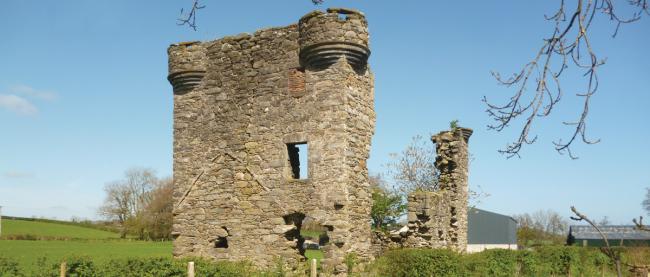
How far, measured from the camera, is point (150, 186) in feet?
220

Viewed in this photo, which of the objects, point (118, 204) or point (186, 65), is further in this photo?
point (118, 204)

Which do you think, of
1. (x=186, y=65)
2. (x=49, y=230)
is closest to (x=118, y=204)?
(x=49, y=230)

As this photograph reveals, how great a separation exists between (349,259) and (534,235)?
46707mm

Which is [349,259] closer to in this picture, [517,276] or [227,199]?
[227,199]

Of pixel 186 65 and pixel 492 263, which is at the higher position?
pixel 186 65

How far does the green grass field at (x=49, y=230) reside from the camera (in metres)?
53.6

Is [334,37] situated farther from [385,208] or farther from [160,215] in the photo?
[160,215]

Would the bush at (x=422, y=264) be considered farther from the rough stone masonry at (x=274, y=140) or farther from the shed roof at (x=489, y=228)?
the shed roof at (x=489, y=228)

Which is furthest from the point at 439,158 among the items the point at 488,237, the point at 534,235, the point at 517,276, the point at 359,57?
the point at 534,235

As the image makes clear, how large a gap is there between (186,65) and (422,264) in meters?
7.97

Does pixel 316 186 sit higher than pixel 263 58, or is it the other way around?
pixel 263 58

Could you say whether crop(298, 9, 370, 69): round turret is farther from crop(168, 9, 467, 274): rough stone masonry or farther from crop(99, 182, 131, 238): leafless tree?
crop(99, 182, 131, 238): leafless tree

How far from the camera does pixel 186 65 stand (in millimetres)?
15195

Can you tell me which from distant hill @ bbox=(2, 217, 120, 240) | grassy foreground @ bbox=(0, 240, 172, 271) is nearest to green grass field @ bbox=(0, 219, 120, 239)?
distant hill @ bbox=(2, 217, 120, 240)
